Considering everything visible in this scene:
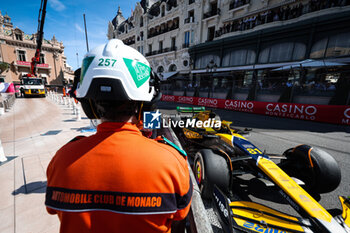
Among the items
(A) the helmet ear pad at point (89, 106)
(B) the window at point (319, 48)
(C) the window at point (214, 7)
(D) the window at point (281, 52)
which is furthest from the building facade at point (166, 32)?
(A) the helmet ear pad at point (89, 106)

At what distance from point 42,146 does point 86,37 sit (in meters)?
12.9

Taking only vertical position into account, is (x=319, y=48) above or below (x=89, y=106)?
above

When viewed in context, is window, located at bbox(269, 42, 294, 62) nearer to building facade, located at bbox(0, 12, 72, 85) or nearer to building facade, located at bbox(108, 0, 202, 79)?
building facade, located at bbox(108, 0, 202, 79)

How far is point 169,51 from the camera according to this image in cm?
2578

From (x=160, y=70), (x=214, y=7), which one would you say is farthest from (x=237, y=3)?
(x=160, y=70)

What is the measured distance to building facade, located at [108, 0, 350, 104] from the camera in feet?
34.0

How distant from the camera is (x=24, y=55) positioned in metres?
33.2

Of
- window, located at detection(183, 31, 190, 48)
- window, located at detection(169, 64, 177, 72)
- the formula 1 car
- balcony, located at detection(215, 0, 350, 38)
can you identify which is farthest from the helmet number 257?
window, located at detection(169, 64, 177, 72)

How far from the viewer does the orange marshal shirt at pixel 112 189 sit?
66 cm

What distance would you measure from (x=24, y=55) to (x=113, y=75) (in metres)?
48.8

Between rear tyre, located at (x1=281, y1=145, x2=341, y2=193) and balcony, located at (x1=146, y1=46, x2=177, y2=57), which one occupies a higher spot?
balcony, located at (x1=146, y1=46, x2=177, y2=57)

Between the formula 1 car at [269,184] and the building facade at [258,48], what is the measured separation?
361 inches

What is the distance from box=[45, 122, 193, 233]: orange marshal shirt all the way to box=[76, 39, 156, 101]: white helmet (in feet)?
0.99

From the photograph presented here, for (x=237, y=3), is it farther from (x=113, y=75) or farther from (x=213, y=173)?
(x=113, y=75)
